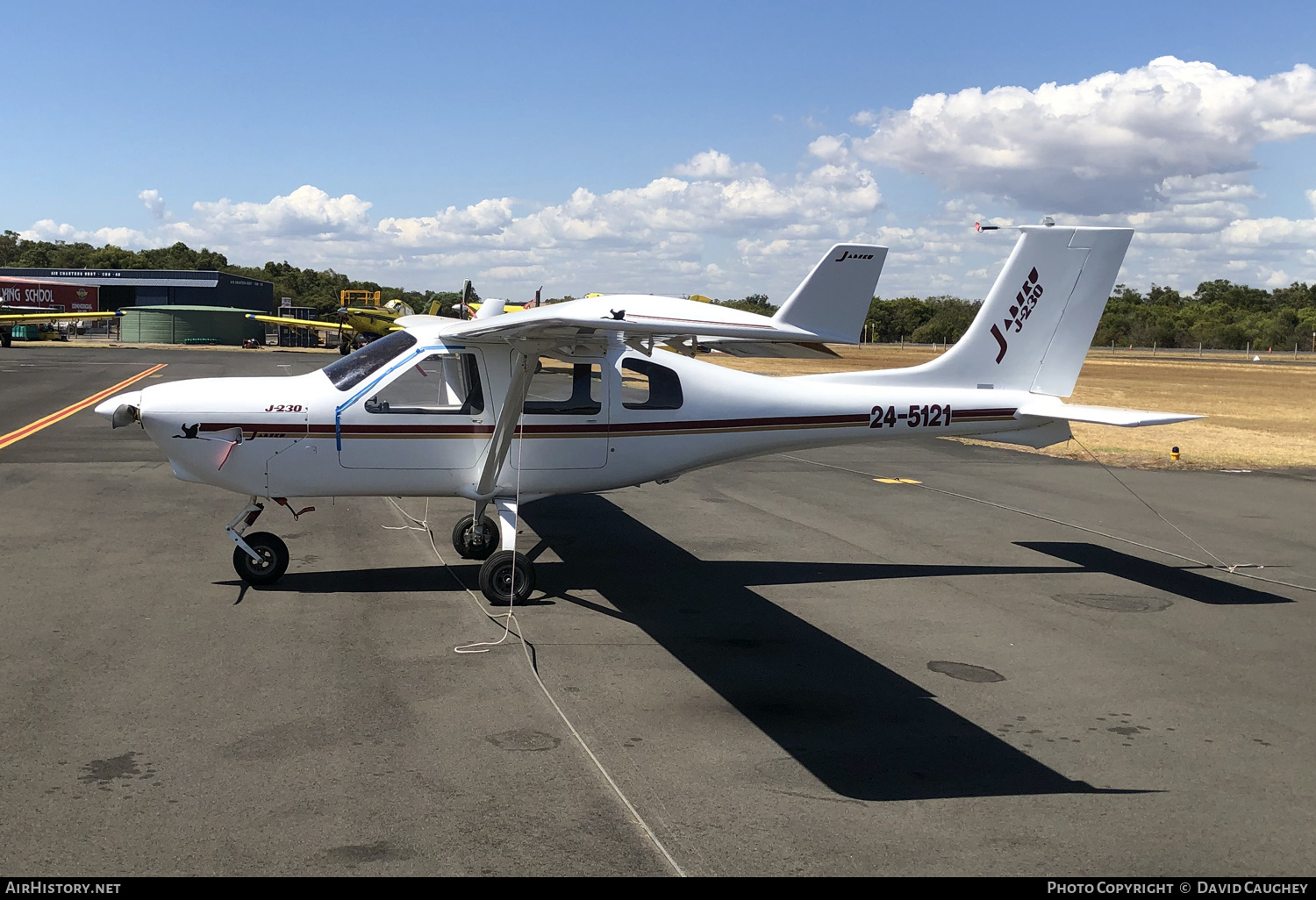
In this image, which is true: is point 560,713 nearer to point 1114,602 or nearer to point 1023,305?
point 1114,602

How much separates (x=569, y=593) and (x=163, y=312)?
3552 inches

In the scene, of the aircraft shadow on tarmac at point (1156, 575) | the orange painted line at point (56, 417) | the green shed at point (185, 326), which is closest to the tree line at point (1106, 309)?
the green shed at point (185, 326)

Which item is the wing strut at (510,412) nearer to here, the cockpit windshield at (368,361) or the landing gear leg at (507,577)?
the landing gear leg at (507,577)

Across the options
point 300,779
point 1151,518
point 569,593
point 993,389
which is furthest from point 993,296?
point 300,779

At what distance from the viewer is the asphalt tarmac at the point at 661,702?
4.68 m

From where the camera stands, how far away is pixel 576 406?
9648 mm

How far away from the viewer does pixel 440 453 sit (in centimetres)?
938

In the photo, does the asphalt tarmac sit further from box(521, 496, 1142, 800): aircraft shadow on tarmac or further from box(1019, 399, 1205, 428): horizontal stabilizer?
box(1019, 399, 1205, 428): horizontal stabilizer

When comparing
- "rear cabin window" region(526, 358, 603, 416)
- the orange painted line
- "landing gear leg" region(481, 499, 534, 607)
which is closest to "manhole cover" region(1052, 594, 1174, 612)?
"rear cabin window" region(526, 358, 603, 416)

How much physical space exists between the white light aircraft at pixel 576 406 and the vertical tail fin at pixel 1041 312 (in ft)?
0.06

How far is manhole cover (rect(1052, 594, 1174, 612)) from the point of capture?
30.2 ft

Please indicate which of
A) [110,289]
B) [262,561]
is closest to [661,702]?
[262,561]

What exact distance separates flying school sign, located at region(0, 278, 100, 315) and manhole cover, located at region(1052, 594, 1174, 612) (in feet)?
407
